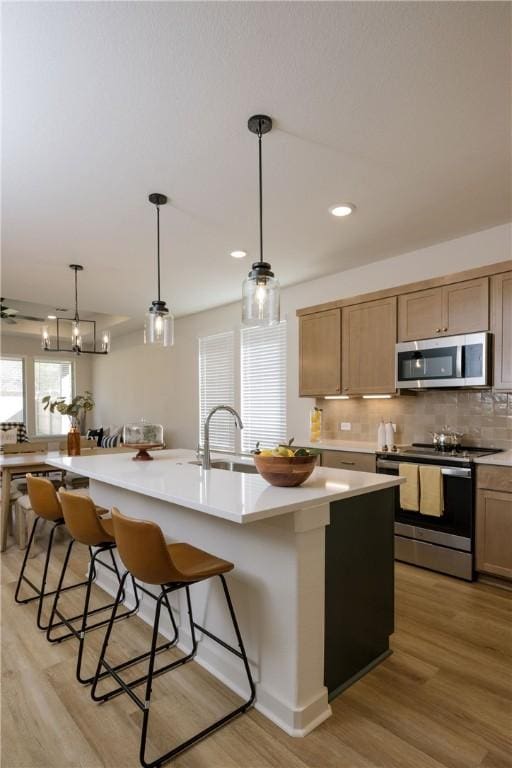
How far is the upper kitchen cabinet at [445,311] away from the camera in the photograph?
3.31 metres

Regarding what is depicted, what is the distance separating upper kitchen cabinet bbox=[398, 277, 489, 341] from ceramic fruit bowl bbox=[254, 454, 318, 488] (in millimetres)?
2154

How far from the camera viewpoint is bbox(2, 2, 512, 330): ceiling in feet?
5.30

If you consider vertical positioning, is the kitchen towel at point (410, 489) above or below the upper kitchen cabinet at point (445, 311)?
below

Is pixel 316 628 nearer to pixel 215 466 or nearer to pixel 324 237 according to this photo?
pixel 215 466

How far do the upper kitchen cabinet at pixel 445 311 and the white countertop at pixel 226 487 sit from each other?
5.87 feet

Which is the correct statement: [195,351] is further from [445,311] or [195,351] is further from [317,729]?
[317,729]

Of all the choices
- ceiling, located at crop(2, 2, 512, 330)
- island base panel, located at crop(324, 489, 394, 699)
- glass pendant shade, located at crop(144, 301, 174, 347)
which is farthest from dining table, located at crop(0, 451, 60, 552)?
island base panel, located at crop(324, 489, 394, 699)

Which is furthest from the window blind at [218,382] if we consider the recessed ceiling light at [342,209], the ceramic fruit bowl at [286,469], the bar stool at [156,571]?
the bar stool at [156,571]

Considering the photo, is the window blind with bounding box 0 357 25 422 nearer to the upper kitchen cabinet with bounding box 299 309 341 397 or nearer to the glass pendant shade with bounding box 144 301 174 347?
the upper kitchen cabinet with bounding box 299 309 341 397

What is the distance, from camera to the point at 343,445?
421 centimetres

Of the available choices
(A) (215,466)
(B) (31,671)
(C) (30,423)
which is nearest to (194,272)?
(A) (215,466)

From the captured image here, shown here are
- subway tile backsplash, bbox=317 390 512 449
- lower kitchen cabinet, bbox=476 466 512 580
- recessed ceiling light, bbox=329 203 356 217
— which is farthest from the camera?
subway tile backsplash, bbox=317 390 512 449

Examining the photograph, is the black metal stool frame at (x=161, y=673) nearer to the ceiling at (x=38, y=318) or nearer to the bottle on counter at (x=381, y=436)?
the bottle on counter at (x=381, y=436)

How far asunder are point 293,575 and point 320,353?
3.00 meters
